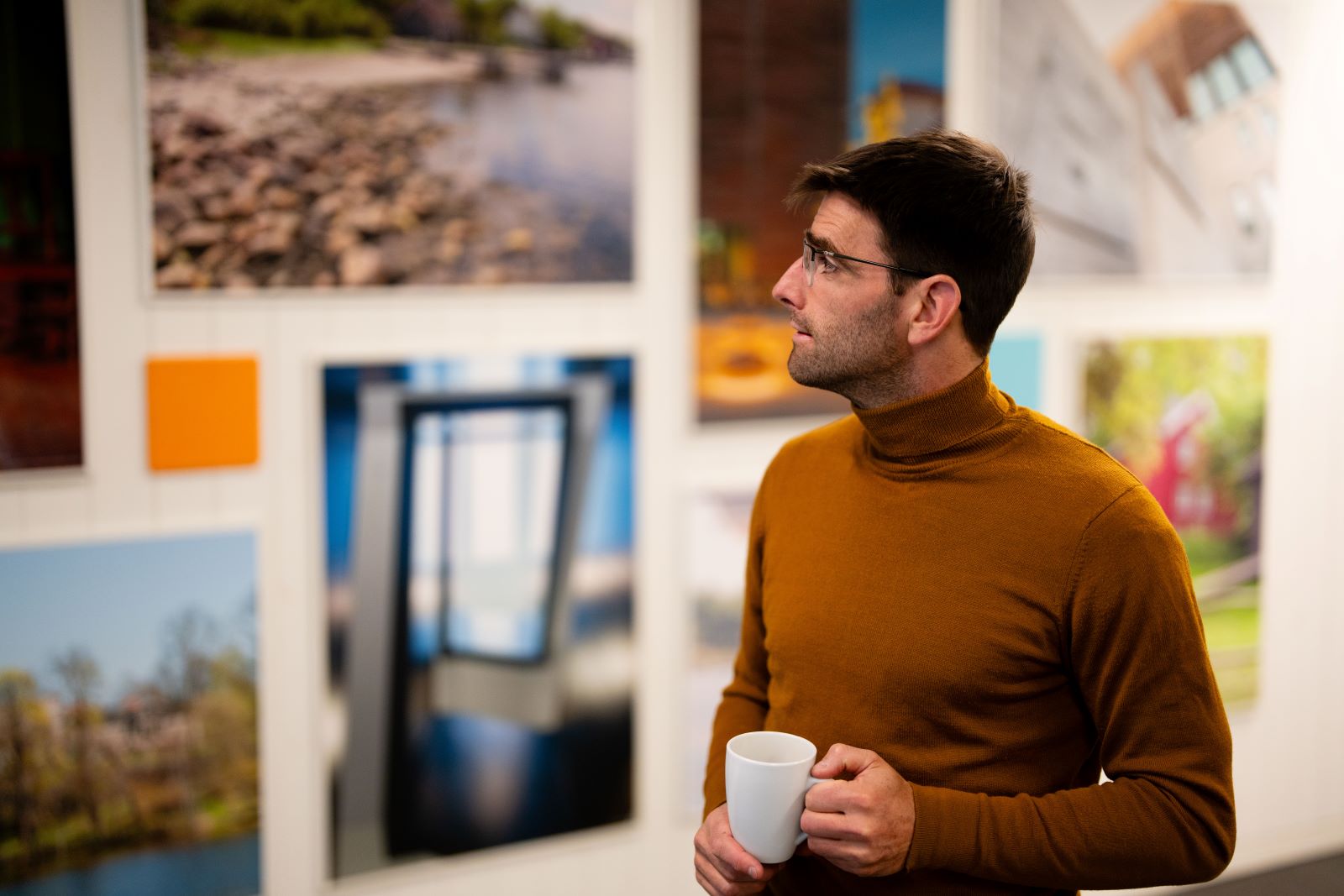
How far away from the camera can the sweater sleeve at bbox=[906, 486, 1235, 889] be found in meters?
1.20

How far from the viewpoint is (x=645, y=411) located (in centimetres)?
248

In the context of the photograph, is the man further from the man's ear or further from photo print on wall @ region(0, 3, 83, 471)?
photo print on wall @ region(0, 3, 83, 471)

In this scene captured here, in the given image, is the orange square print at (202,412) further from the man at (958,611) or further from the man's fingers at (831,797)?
the man's fingers at (831,797)

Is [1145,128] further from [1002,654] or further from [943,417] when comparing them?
[1002,654]

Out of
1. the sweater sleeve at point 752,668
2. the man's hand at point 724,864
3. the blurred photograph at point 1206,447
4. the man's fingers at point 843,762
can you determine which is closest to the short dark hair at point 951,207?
the sweater sleeve at point 752,668

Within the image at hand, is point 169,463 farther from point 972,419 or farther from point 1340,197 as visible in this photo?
point 1340,197

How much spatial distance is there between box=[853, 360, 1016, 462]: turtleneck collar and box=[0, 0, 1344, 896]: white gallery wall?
44.8 inches

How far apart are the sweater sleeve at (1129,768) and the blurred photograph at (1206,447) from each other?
1880 mm

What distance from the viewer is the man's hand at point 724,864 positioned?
1.26 metres

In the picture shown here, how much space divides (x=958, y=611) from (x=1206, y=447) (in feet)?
7.23

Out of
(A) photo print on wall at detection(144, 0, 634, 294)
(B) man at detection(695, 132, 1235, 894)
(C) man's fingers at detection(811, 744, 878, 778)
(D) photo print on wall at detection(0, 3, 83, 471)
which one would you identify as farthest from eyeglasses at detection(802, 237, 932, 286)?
(D) photo print on wall at detection(0, 3, 83, 471)

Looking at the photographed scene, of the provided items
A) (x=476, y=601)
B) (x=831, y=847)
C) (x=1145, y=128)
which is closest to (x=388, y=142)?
(x=476, y=601)

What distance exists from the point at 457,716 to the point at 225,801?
45cm

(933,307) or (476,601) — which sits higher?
(933,307)
